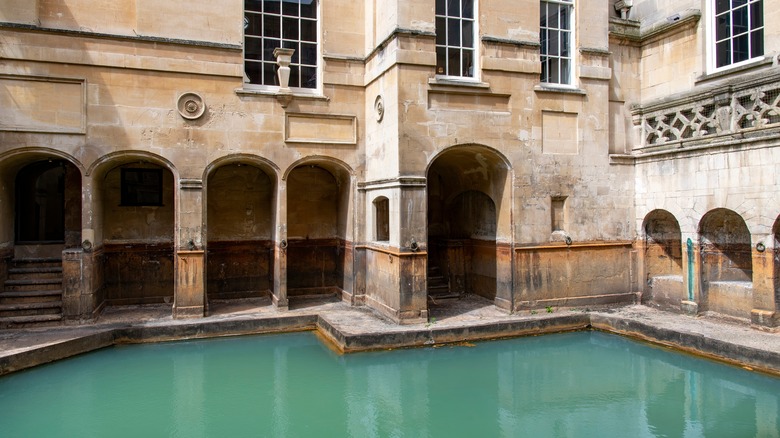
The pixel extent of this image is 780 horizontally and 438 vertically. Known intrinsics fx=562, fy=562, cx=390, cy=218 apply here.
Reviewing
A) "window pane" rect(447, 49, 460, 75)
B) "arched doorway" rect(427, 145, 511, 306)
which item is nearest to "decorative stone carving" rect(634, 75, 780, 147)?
"arched doorway" rect(427, 145, 511, 306)

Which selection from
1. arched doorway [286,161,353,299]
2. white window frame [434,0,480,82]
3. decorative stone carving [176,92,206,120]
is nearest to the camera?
decorative stone carving [176,92,206,120]

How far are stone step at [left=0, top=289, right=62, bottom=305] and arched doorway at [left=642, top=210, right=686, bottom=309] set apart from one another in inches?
431

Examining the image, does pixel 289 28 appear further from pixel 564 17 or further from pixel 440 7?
pixel 564 17

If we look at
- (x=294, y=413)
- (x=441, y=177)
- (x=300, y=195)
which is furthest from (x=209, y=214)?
(x=294, y=413)

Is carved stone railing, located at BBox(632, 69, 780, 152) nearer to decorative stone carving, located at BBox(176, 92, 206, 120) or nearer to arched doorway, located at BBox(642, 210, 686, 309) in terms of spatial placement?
arched doorway, located at BBox(642, 210, 686, 309)

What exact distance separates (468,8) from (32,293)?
9315 mm

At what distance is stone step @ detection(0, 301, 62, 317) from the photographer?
9.52m

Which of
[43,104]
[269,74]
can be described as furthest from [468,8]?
[43,104]

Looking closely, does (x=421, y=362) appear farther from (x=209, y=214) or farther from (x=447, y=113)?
(x=209, y=214)

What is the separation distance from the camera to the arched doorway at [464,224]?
Answer: 430 inches

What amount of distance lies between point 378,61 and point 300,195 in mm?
3511

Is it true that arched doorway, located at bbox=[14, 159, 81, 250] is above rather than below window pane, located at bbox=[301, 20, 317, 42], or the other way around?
below

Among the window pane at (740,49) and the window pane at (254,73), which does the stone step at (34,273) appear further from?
the window pane at (740,49)

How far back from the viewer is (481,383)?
7.65 metres
